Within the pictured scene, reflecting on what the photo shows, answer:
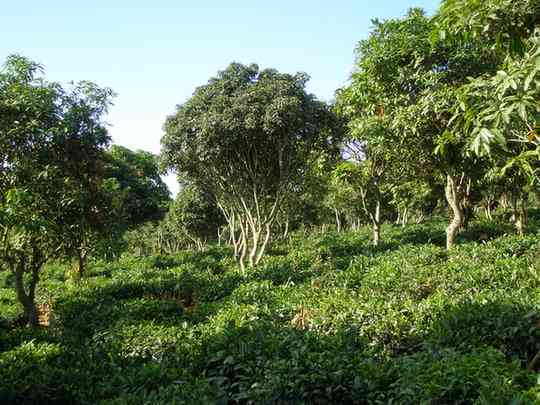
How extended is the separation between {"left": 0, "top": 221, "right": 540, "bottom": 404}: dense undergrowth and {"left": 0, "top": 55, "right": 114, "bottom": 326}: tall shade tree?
2.18m

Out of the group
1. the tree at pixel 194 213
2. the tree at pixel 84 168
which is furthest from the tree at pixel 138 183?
the tree at pixel 84 168

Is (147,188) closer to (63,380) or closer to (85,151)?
(85,151)

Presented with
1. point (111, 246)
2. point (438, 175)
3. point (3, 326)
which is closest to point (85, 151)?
point (111, 246)

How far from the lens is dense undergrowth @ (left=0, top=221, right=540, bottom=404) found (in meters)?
5.54

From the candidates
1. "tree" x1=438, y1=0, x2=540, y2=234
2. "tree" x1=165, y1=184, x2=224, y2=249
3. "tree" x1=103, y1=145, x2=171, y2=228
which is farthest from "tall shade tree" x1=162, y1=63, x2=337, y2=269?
"tree" x1=165, y1=184, x2=224, y2=249

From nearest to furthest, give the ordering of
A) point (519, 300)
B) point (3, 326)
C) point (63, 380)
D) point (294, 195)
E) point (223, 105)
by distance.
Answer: point (63, 380)
point (519, 300)
point (3, 326)
point (223, 105)
point (294, 195)

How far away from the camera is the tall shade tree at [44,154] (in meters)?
10.5

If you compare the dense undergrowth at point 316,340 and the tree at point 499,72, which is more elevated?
the tree at point 499,72

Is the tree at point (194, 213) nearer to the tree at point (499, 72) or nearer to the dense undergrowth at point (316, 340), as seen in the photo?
the dense undergrowth at point (316, 340)

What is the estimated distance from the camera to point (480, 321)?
7.03 m

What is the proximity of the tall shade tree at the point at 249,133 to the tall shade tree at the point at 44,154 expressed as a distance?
4729 millimetres

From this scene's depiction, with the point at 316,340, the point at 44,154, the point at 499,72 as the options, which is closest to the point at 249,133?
the point at 44,154

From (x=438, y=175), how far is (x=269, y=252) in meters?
10.5

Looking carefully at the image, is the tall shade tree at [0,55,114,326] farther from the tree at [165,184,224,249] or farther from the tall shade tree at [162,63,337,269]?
Result: the tree at [165,184,224,249]
